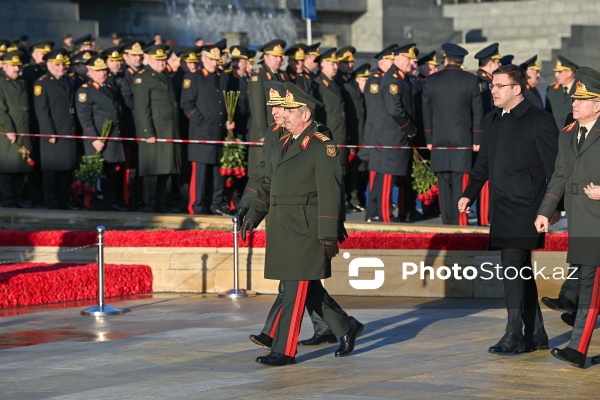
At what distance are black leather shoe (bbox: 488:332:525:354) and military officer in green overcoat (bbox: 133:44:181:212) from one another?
363 inches

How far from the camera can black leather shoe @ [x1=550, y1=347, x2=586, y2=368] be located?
32.7ft

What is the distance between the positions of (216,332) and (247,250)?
308 centimetres

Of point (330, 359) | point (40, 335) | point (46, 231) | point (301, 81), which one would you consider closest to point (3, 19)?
point (301, 81)

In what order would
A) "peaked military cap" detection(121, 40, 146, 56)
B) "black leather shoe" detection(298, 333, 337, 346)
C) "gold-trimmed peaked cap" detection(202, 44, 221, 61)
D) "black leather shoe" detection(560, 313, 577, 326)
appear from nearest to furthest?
"black leather shoe" detection(298, 333, 337, 346)
"black leather shoe" detection(560, 313, 577, 326)
"gold-trimmed peaked cap" detection(202, 44, 221, 61)
"peaked military cap" detection(121, 40, 146, 56)

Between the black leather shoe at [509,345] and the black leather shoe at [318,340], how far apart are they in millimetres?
1301

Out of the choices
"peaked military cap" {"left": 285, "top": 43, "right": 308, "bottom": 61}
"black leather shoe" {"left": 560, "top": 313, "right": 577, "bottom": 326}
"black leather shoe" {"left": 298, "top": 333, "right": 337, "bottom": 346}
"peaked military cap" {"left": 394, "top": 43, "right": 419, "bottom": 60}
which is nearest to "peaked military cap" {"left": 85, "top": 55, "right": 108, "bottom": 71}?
"peaked military cap" {"left": 285, "top": 43, "right": 308, "bottom": 61}

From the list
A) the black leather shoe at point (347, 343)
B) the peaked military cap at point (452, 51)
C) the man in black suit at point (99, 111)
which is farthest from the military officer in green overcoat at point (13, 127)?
the black leather shoe at point (347, 343)

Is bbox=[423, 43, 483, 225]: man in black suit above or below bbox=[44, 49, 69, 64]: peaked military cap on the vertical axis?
below

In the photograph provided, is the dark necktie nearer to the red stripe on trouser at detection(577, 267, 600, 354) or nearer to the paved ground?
the red stripe on trouser at detection(577, 267, 600, 354)

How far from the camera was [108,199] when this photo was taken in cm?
1959

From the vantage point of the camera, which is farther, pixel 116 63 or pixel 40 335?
pixel 116 63

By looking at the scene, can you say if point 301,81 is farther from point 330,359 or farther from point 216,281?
point 330,359

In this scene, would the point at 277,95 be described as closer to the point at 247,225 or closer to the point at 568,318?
the point at 247,225

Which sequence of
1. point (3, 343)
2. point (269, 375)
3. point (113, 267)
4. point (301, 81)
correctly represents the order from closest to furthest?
1. point (269, 375)
2. point (3, 343)
3. point (113, 267)
4. point (301, 81)
